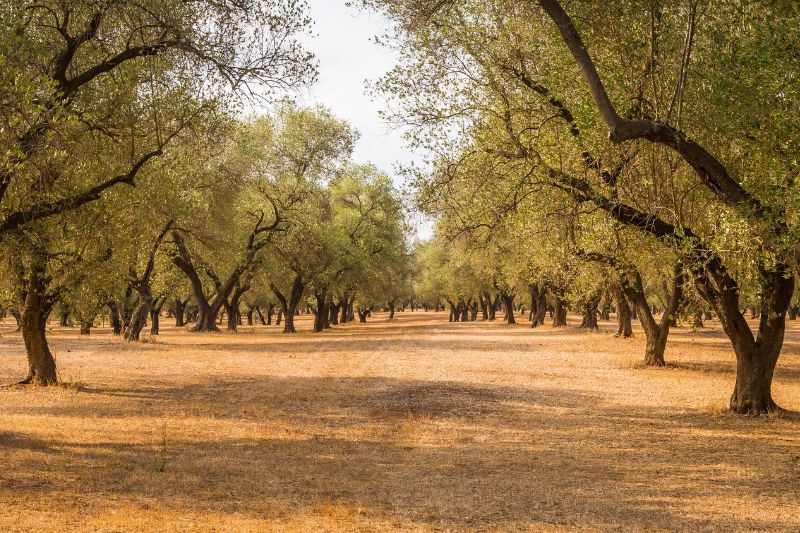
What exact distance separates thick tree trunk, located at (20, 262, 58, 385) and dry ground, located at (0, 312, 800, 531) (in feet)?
2.46

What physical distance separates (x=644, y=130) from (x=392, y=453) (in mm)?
6940

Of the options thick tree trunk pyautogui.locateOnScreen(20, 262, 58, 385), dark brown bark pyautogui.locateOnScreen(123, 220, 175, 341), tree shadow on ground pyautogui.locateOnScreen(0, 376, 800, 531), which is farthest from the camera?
dark brown bark pyautogui.locateOnScreen(123, 220, 175, 341)

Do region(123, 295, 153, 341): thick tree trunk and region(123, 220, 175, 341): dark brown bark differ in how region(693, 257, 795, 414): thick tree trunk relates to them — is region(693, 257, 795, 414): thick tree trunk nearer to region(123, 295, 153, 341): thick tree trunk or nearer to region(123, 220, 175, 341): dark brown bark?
region(123, 220, 175, 341): dark brown bark

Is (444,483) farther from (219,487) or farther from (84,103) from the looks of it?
(84,103)

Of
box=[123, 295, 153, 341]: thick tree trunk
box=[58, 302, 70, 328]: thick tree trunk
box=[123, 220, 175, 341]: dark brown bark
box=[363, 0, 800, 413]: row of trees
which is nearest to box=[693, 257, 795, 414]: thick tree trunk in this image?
box=[363, 0, 800, 413]: row of trees

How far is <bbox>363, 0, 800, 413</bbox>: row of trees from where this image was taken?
13297 millimetres

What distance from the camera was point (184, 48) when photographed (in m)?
15.4

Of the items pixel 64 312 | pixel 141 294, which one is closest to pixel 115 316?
pixel 64 312

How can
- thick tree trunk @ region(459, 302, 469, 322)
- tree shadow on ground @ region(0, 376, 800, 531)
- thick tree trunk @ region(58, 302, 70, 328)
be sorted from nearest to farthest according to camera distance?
tree shadow on ground @ region(0, 376, 800, 531), thick tree trunk @ region(58, 302, 70, 328), thick tree trunk @ region(459, 302, 469, 322)

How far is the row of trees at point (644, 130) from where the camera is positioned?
1330 cm

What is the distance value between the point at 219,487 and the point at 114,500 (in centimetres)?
140

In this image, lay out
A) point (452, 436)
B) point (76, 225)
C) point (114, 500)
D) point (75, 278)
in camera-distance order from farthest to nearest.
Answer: point (75, 278) < point (76, 225) < point (452, 436) < point (114, 500)

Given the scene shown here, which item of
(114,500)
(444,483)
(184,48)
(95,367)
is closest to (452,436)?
(444,483)

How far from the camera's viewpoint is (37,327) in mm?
21062
